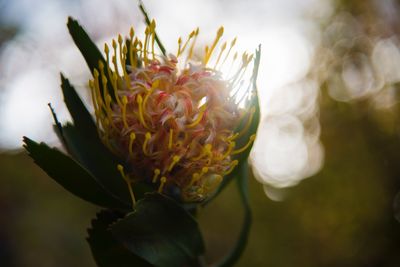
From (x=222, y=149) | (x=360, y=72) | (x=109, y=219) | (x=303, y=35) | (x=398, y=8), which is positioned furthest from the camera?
(x=303, y=35)

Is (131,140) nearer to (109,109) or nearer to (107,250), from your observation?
(109,109)

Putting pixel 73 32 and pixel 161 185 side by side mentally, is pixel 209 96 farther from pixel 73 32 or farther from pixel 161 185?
pixel 73 32

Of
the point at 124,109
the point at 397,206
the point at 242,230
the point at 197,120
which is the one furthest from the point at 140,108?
the point at 397,206

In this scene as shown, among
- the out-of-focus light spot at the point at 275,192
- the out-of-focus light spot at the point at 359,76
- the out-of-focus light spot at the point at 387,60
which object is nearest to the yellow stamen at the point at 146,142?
the out-of-focus light spot at the point at 387,60

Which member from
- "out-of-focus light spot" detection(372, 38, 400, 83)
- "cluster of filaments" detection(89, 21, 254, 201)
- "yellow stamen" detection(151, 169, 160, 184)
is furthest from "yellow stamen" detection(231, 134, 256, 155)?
"out-of-focus light spot" detection(372, 38, 400, 83)

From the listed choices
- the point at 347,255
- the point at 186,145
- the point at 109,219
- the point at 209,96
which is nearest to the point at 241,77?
the point at 209,96

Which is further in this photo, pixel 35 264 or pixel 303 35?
pixel 35 264
